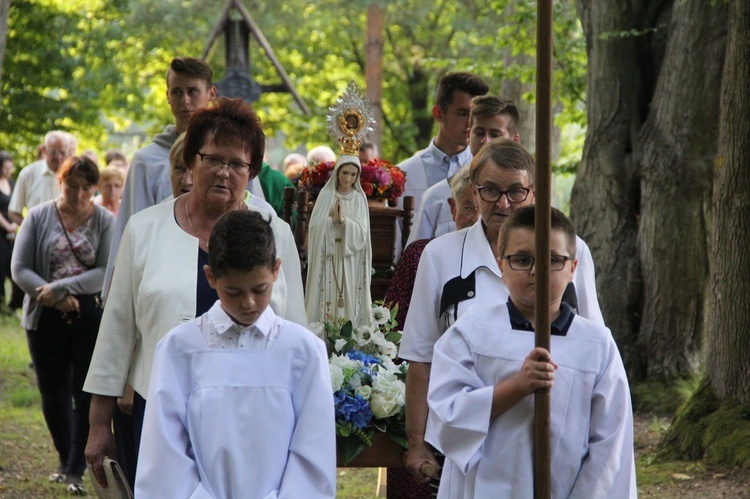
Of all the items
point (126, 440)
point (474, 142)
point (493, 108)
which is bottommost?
point (126, 440)

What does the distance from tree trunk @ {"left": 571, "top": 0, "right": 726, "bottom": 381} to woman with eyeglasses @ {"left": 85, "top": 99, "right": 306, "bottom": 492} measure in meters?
6.47

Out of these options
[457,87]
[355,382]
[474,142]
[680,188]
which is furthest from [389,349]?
[680,188]

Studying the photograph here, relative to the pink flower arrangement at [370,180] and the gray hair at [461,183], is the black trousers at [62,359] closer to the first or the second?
the pink flower arrangement at [370,180]

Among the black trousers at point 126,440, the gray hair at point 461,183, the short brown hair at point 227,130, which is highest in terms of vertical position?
the short brown hair at point 227,130

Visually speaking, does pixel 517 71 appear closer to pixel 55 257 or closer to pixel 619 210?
pixel 619 210

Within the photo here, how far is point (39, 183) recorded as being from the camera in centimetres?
1394

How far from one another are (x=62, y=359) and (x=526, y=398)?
197 inches

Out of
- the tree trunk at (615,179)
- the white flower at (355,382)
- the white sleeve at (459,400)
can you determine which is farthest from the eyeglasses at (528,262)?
the tree trunk at (615,179)

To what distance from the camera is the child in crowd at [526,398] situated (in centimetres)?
374

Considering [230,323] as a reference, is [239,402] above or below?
below

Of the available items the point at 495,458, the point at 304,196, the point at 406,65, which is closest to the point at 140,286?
the point at 495,458

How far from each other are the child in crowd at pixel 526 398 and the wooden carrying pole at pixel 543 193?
12cm

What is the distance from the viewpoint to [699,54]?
1016 centimetres

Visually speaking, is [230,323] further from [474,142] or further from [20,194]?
[20,194]
